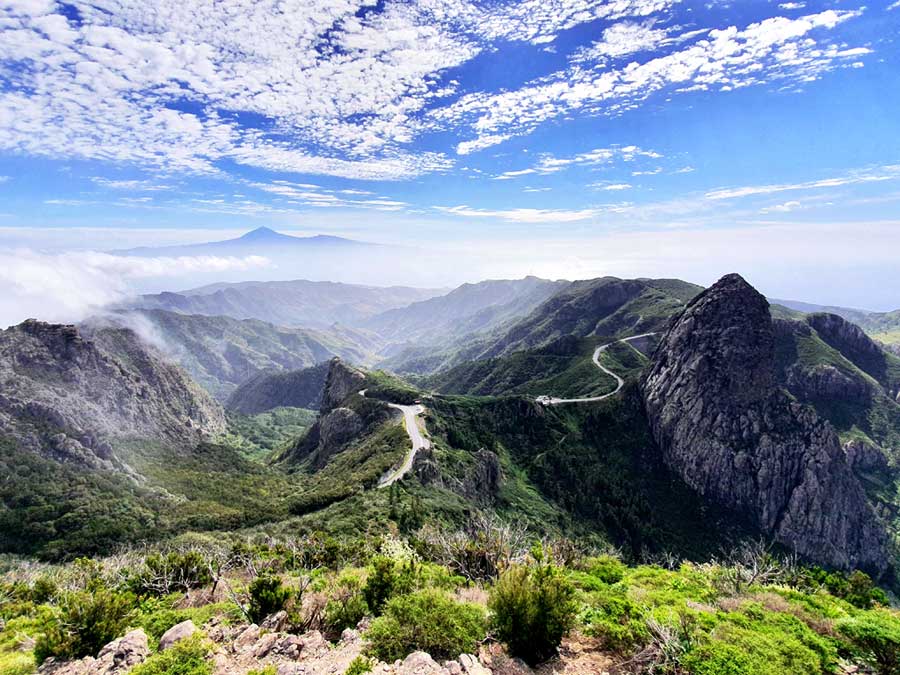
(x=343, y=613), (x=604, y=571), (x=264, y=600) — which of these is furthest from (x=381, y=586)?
(x=604, y=571)

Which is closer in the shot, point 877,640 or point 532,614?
point 532,614

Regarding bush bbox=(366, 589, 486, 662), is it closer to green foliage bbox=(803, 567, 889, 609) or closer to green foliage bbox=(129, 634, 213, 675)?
green foliage bbox=(129, 634, 213, 675)

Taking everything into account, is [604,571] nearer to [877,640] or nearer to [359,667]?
[877,640]

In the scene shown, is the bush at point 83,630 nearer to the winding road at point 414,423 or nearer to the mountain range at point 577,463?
the mountain range at point 577,463

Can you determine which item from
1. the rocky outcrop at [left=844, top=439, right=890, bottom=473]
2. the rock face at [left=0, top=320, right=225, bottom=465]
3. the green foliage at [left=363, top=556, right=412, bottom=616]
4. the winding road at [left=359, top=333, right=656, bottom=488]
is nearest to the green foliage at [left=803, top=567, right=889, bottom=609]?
the green foliage at [left=363, top=556, right=412, bottom=616]

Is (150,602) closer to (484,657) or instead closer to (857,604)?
(484,657)

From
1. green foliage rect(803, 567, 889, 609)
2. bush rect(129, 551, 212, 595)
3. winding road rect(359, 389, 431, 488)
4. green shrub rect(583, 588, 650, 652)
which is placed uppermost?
green shrub rect(583, 588, 650, 652)

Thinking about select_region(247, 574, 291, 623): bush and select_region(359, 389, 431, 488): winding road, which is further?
select_region(359, 389, 431, 488): winding road
